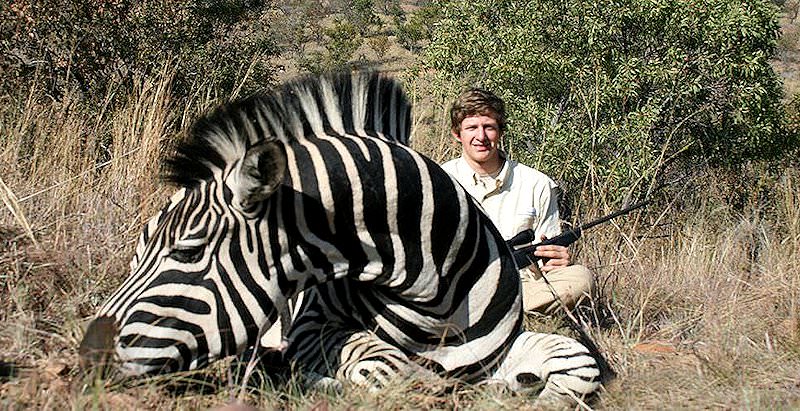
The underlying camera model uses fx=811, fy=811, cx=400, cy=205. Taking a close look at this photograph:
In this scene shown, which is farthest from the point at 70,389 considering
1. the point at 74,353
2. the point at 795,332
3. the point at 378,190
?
the point at 795,332

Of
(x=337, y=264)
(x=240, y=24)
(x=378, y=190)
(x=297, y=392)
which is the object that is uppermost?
(x=240, y=24)

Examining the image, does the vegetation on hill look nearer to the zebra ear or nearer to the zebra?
the zebra

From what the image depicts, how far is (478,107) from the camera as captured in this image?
461 centimetres

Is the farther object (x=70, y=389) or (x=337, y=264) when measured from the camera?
(x=337, y=264)

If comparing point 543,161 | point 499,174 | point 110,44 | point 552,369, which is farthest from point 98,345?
point 543,161

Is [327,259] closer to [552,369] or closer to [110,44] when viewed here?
[552,369]

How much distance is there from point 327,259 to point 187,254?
0.45 meters

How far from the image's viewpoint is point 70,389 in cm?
237

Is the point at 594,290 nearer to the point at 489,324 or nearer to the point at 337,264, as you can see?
the point at 489,324

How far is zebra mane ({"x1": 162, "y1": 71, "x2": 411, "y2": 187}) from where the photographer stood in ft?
8.87

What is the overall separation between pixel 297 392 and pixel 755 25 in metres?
9.86

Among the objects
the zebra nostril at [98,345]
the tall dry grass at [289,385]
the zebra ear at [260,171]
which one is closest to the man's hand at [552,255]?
the tall dry grass at [289,385]

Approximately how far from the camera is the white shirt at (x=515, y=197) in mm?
4656

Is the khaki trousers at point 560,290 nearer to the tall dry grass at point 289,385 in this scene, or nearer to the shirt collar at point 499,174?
the tall dry grass at point 289,385
